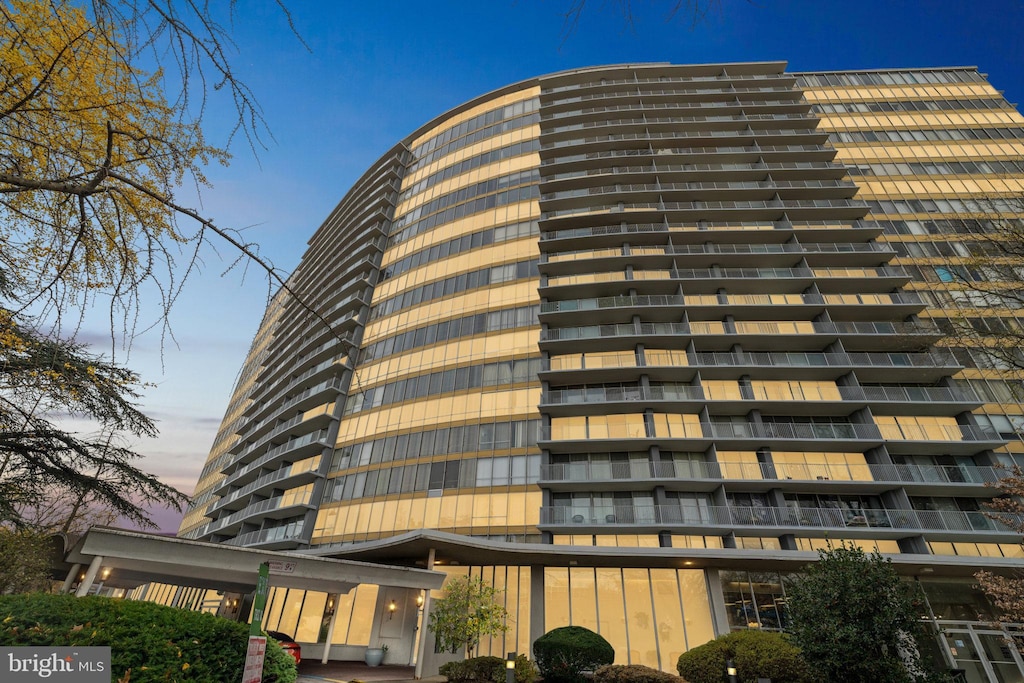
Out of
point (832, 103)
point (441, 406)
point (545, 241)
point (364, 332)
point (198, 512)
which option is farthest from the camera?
point (198, 512)

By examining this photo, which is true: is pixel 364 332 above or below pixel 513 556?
above

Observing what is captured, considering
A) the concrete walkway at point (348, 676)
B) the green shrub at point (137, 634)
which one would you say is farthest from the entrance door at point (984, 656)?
the green shrub at point (137, 634)

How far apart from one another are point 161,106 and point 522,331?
2972 cm

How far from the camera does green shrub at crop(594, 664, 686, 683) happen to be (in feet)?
50.3

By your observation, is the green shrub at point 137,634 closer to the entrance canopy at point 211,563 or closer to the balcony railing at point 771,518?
the entrance canopy at point 211,563

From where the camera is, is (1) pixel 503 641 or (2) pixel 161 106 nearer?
(2) pixel 161 106

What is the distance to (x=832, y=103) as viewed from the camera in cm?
4781

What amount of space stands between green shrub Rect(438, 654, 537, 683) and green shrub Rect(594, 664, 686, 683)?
101 inches

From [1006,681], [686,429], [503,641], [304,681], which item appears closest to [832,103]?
[686,429]

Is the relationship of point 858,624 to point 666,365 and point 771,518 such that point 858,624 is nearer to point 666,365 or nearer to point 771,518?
point 771,518

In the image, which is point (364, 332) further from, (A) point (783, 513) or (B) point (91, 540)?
(A) point (783, 513)

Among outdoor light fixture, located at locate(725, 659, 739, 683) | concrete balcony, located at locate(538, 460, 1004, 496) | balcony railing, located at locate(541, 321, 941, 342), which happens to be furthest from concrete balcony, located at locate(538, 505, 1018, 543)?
balcony railing, located at locate(541, 321, 941, 342)

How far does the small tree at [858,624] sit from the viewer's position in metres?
14.5

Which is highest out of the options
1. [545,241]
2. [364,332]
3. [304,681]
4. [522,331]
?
[545,241]
